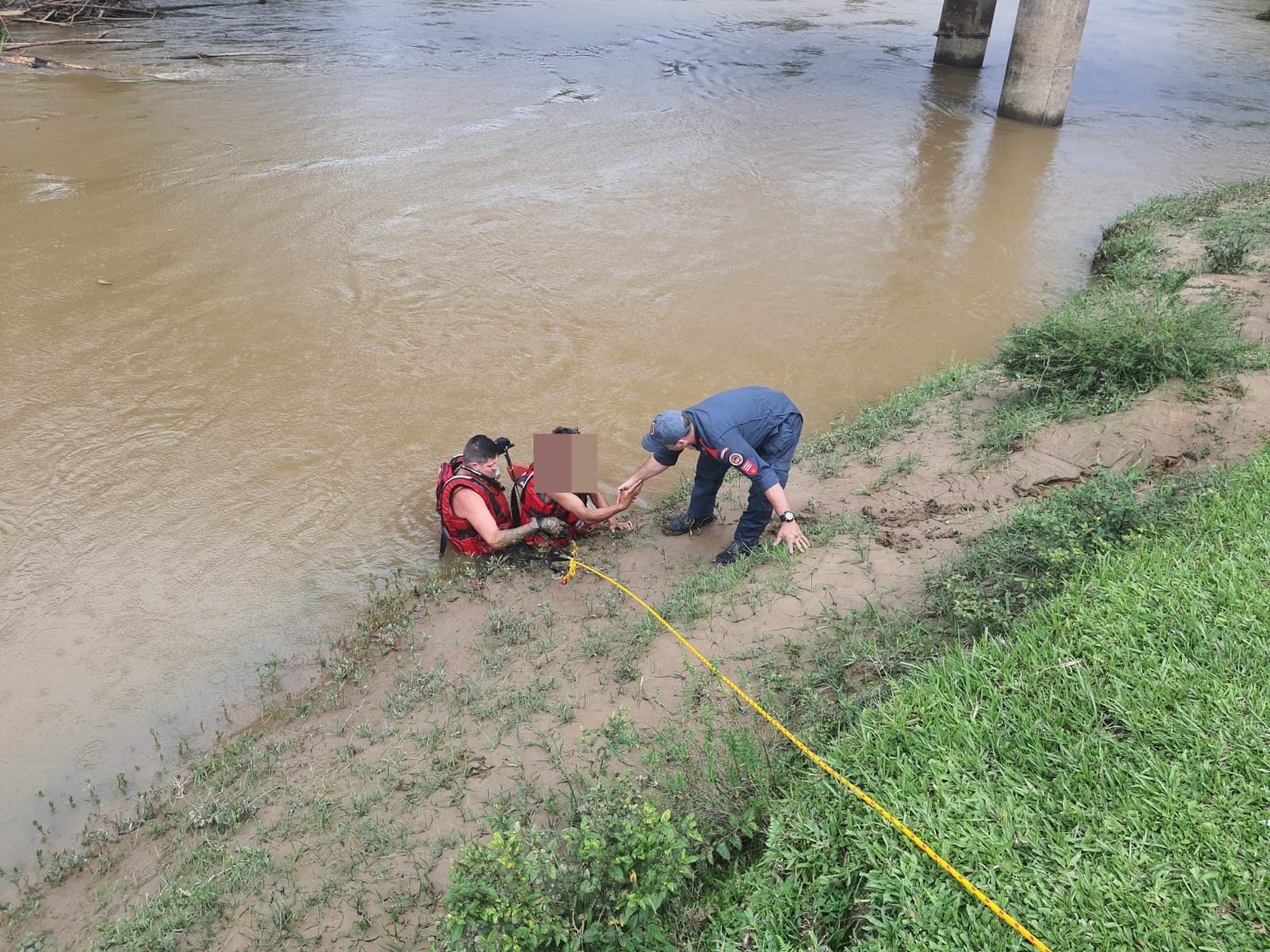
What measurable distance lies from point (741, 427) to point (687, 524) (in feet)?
3.13

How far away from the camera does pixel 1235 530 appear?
383 cm

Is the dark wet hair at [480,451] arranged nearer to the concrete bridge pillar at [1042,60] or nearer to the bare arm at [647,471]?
the bare arm at [647,471]

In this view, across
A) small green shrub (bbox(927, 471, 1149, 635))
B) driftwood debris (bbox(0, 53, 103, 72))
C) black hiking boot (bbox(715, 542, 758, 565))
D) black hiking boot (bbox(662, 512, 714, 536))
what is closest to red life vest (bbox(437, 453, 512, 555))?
black hiking boot (bbox(662, 512, 714, 536))

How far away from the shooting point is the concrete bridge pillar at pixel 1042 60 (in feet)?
49.6

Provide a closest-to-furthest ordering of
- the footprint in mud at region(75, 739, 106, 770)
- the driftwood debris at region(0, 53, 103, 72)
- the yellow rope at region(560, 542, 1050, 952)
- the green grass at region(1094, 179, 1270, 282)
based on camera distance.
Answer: the yellow rope at region(560, 542, 1050, 952), the footprint in mud at region(75, 739, 106, 770), the green grass at region(1094, 179, 1270, 282), the driftwood debris at region(0, 53, 103, 72)

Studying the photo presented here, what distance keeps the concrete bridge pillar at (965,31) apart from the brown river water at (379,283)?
210 cm

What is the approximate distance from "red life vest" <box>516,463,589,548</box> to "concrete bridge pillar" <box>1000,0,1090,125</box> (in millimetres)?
14209

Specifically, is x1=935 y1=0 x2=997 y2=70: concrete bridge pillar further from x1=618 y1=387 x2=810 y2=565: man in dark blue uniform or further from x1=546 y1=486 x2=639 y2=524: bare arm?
x1=546 y1=486 x2=639 y2=524: bare arm

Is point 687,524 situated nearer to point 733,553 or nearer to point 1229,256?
point 733,553

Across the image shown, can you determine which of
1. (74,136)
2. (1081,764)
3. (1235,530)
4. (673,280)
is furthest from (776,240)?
(74,136)

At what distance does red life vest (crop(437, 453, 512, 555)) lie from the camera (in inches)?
221

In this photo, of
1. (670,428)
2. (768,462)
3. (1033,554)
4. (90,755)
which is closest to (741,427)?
(768,462)

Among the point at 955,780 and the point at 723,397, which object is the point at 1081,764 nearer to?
the point at 955,780

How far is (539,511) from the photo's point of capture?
5957 mm
